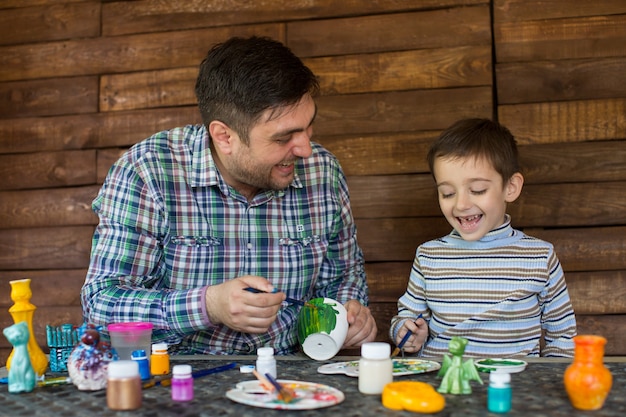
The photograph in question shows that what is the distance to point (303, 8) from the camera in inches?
109

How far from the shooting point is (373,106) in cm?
271

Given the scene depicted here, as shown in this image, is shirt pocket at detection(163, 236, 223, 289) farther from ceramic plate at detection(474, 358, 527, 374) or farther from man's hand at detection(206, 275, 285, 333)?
ceramic plate at detection(474, 358, 527, 374)

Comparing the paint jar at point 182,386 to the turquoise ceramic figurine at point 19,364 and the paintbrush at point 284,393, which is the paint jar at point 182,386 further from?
the turquoise ceramic figurine at point 19,364

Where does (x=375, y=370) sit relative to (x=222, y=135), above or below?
below

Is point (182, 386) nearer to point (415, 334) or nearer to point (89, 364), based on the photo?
point (89, 364)

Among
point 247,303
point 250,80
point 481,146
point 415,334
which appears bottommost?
point 415,334

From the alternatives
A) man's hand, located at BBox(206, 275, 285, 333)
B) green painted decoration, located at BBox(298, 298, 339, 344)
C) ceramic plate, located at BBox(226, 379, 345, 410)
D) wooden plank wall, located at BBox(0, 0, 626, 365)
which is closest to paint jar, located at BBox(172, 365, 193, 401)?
ceramic plate, located at BBox(226, 379, 345, 410)

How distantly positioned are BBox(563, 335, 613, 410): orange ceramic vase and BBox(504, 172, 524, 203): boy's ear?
0.92 m

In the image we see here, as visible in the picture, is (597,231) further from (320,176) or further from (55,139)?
(55,139)

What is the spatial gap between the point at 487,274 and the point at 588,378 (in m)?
0.88

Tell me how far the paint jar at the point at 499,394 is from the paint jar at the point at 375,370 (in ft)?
0.66

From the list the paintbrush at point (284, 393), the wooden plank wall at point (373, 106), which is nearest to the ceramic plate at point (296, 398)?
the paintbrush at point (284, 393)

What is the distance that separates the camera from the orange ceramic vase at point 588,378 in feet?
3.88

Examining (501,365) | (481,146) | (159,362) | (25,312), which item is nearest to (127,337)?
(159,362)
